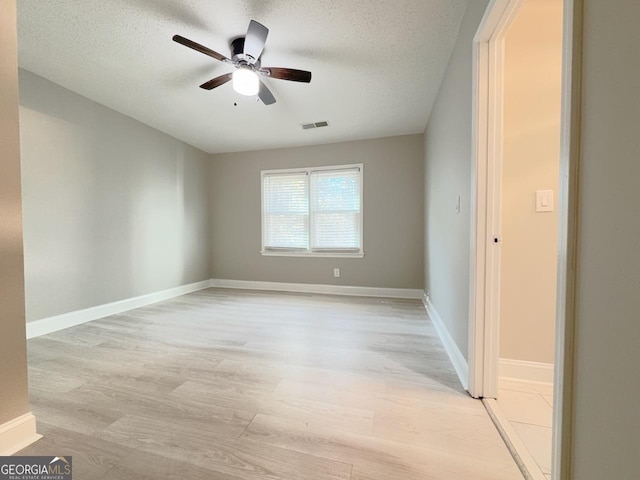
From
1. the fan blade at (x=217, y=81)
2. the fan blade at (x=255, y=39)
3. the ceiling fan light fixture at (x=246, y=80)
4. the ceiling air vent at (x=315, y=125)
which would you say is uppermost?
Answer: the ceiling air vent at (x=315, y=125)

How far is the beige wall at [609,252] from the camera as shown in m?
0.51

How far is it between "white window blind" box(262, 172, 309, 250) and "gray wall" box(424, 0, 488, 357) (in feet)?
7.27

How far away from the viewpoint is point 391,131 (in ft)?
12.1

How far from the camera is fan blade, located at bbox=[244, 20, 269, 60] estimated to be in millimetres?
1650

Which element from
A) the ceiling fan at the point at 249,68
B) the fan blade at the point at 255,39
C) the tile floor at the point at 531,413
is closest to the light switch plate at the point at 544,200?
the tile floor at the point at 531,413

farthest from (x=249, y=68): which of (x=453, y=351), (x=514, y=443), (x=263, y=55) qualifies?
(x=514, y=443)

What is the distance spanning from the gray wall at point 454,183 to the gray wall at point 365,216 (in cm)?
106

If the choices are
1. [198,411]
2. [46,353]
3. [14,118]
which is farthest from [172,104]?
[198,411]

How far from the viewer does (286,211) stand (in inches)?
173

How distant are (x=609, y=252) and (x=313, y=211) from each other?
12.5 feet

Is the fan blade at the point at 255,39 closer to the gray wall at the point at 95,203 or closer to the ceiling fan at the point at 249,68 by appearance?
the ceiling fan at the point at 249,68

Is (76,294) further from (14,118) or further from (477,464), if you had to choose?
(477,464)

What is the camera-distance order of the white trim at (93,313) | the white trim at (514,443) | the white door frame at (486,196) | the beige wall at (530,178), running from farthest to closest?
1. the white trim at (93,313)
2. the beige wall at (530,178)
3. the white door frame at (486,196)
4. the white trim at (514,443)

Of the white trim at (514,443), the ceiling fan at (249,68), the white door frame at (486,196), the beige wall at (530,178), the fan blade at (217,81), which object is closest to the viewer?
the white trim at (514,443)
